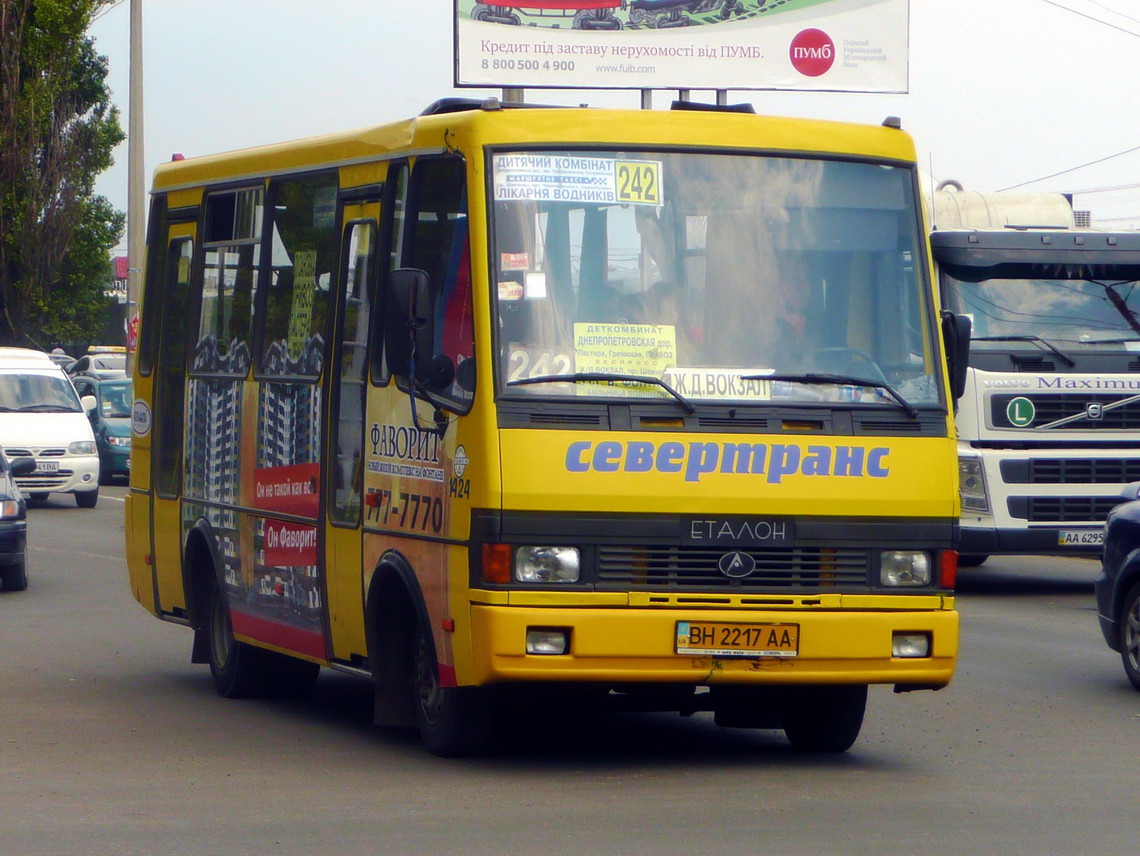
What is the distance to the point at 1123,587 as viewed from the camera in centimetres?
1217

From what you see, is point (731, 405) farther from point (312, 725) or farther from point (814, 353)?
point (312, 725)

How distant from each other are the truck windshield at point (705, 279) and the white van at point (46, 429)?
70.3 ft

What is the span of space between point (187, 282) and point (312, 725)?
305 cm

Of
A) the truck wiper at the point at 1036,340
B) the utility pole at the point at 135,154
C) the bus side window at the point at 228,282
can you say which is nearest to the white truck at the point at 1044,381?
the truck wiper at the point at 1036,340

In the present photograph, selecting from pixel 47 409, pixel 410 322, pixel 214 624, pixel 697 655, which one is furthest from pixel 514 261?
pixel 47 409

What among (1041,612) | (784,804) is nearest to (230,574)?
(784,804)

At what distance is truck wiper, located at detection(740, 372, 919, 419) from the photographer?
8.68 meters

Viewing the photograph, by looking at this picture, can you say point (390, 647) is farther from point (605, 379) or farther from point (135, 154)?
point (135, 154)

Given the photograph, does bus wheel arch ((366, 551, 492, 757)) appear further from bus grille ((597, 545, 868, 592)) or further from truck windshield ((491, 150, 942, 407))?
truck windshield ((491, 150, 942, 407))

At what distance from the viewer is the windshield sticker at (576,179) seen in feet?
28.5

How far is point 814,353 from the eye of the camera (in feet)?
28.8

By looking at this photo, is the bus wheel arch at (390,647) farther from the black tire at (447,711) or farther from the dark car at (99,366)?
the dark car at (99,366)

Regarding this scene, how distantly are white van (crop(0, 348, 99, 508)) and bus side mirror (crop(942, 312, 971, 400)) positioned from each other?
21.6 metres

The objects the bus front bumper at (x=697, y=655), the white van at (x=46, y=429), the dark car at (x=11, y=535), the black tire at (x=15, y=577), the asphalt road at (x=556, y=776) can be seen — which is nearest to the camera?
the asphalt road at (x=556, y=776)
